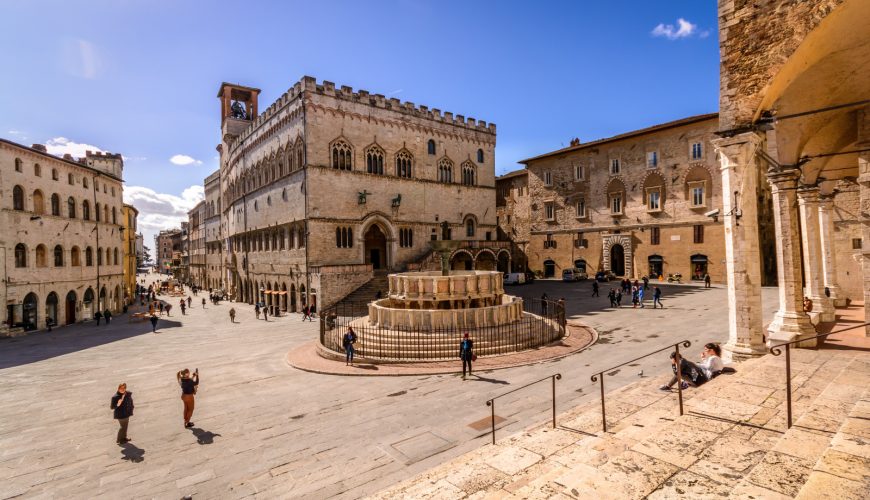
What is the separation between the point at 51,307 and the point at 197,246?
Result: 144ft

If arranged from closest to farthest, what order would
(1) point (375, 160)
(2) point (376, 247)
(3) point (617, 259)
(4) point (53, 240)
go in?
(4) point (53, 240)
(1) point (375, 160)
(2) point (376, 247)
(3) point (617, 259)

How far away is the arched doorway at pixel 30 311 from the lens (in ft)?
88.0

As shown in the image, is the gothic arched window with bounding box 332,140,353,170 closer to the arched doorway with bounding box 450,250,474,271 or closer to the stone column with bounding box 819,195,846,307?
the arched doorway with bounding box 450,250,474,271

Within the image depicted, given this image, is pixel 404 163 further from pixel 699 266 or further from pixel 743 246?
pixel 743 246

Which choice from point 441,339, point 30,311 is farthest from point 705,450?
point 30,311

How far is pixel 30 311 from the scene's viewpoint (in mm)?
27188

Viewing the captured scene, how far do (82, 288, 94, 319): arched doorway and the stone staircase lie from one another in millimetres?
37796

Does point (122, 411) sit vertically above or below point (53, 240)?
below

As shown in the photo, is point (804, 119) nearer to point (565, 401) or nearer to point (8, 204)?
point (565, 401)

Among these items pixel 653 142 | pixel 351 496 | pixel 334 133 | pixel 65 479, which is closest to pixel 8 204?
pixel 334 133

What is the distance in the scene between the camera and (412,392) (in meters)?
11.4

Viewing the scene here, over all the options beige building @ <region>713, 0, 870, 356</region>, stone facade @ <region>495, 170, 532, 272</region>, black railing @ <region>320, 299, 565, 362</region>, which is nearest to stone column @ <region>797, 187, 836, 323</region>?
beige building @ <region>713, 0, 870, 356</region>

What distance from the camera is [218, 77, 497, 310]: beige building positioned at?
104 feet

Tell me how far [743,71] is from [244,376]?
16305mm
